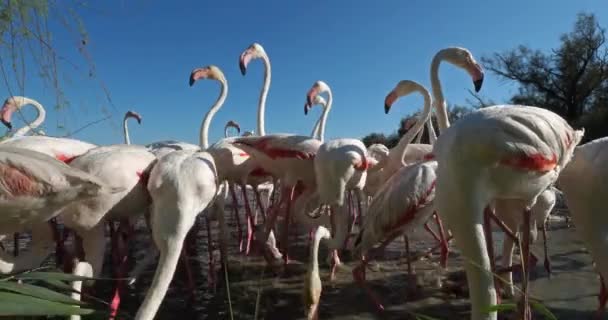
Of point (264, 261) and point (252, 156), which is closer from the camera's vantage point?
point (252, 156)

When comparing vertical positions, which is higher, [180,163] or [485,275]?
[180,163]

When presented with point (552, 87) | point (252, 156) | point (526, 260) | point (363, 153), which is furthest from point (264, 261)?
point (552, 87)

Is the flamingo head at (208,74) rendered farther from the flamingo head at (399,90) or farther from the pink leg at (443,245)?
the pink leg at (443,245)

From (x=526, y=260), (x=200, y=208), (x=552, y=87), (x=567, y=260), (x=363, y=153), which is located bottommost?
(x=567, y=260)

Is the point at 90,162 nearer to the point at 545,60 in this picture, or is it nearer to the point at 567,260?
the point at 567,260

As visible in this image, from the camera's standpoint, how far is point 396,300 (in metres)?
3.74

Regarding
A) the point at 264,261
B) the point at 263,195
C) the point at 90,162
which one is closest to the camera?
the point at 90,162

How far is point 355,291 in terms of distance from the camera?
3943 mm

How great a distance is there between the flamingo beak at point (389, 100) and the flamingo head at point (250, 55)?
6.31 feet

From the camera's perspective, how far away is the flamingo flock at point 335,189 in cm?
224

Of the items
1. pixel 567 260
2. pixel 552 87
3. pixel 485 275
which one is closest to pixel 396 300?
pixel 485 275

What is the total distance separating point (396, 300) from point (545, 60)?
20702 millimetres

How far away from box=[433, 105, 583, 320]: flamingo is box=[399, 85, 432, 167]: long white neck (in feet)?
7.65

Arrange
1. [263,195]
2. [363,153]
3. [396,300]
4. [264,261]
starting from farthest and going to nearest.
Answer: [263,195], [264,261], [363,153], [396,300]
